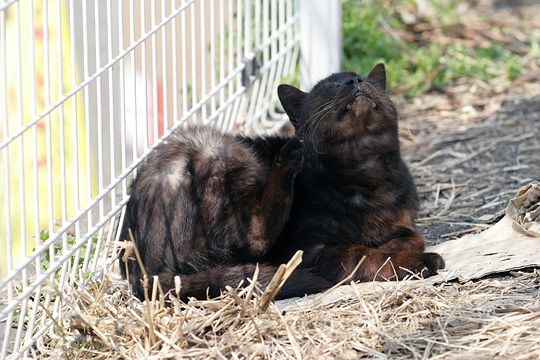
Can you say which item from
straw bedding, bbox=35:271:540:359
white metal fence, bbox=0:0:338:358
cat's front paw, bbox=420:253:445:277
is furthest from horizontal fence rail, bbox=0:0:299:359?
cat's front paw, bbox=420:253:445:277

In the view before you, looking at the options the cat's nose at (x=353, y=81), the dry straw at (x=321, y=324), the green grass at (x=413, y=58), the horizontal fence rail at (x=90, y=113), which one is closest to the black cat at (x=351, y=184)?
the cat's nose at (x=353, y=81)

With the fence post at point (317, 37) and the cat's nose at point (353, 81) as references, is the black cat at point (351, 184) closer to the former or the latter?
the cat's nose at point (353, 81)

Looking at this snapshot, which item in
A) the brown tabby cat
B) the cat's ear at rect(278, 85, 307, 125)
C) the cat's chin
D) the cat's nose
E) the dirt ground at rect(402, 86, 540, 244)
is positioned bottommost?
the dirt ground at rect(402, 86, 540, 244)

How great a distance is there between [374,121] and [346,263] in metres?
0.63

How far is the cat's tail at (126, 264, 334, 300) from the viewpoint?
3.78 m

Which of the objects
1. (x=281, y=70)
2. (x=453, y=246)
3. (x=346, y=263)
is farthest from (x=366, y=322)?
(x=281, y=70)

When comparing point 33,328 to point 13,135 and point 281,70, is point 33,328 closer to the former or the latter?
point 13,135

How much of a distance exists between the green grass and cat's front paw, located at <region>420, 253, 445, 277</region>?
3.34 metres

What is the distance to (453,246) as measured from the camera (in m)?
4.31

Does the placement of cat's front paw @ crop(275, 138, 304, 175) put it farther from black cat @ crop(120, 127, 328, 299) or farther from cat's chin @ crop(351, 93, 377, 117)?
cat's chin @ crop(351, 93, 377, 117)

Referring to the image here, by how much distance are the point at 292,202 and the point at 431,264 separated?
62 centimetres

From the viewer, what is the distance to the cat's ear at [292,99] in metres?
4.47

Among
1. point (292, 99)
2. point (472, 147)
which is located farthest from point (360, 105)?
point (472, 147)

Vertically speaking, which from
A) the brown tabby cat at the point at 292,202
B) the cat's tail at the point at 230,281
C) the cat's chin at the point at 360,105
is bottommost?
the cat's tail at the point at 230,281
